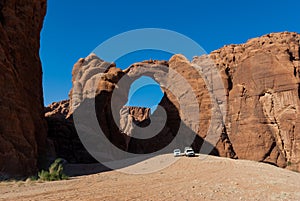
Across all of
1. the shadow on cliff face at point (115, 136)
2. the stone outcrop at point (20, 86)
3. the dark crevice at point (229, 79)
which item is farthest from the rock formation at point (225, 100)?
the stone outcrop at point (20, 86)

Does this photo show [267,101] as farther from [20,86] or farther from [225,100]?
[20,86]

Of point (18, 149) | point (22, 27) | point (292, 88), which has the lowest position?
point (18, 149)

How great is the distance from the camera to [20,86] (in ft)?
58.4

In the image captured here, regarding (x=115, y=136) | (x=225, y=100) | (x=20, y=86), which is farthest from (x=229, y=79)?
(x=20, y=86)

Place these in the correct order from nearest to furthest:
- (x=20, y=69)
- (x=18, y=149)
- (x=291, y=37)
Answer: (x=18, y=149)
(x=20, y=69)
(x=291, y=37)

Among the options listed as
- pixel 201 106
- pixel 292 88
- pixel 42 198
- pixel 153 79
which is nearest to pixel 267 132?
pixel 292 88

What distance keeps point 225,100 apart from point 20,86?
100 ft

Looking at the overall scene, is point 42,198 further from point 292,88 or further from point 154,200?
point 292,88

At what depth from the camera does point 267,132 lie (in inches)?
1405

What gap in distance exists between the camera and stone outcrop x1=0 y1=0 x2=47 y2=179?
1458 centimetres

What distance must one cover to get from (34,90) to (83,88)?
17578 millimetres

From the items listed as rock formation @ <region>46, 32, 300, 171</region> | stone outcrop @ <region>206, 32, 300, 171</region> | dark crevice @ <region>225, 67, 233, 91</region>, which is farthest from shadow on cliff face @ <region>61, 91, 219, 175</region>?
dark crevice @ <region>225, 67, 233, 91</region>

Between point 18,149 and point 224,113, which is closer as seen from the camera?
point 18,149

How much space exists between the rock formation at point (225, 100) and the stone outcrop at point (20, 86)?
48.1 ft
